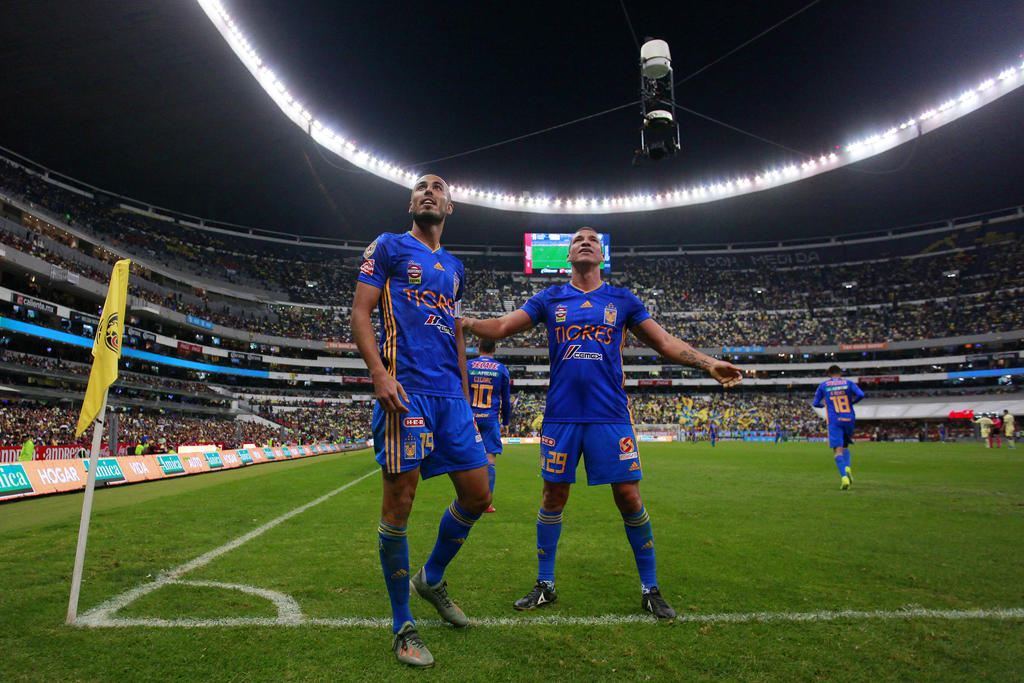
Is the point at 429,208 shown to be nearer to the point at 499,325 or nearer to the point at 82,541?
the point at 499,325

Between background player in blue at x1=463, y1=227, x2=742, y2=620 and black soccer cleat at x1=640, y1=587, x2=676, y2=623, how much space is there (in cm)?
1

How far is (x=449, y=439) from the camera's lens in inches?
128

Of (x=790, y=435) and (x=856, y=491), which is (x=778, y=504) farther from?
(x=790, y=435)

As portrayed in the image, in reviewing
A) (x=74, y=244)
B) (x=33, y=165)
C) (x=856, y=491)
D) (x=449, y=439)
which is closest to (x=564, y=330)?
(x=449, y=439)

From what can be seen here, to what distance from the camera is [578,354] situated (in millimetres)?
4105

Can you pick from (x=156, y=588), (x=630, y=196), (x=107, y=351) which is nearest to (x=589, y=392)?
(x=107, y=351)

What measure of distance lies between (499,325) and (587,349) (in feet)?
2.30

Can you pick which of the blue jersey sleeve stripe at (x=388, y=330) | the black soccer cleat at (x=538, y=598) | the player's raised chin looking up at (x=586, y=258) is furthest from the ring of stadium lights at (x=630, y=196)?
the black soccer cleat at (x=538, y=598)

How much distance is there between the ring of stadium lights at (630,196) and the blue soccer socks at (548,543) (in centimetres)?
3215

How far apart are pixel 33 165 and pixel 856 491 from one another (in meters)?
62.5

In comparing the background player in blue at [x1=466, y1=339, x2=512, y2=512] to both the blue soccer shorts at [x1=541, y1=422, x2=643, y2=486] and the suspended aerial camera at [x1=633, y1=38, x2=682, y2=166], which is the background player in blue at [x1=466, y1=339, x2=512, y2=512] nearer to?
the blue soccer shorts at [x1=541, y1=422, x2=643, y2=486]

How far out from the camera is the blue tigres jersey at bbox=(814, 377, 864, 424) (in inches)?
433

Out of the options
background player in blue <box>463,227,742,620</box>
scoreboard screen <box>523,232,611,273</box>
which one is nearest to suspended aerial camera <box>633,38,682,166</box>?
background player in blue <box>463,227,742,620</box>

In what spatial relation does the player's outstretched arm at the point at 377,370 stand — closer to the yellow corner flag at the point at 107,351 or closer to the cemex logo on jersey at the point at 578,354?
the cemex logo on jersey at the point at 578,354
